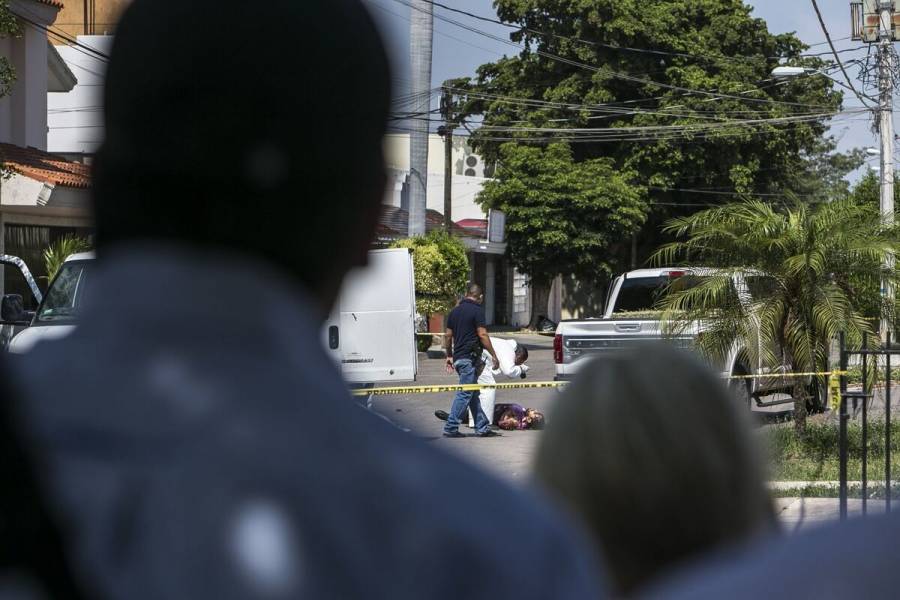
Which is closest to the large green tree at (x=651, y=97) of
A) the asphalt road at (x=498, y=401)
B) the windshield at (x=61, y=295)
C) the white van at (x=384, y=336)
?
the asphalt road at (x=498, y=401)

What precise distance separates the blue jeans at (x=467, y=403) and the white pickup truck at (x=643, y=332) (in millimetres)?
1065

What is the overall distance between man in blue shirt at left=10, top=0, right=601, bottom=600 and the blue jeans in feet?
38.4

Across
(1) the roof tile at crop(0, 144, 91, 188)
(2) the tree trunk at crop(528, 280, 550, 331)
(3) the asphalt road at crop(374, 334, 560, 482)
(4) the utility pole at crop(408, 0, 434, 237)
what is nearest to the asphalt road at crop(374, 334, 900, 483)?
(3) the asphalt road at crop(374, 334, 560, 482)

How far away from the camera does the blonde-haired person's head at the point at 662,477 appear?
1108 mm

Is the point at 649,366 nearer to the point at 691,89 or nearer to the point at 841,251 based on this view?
the point at 841,251

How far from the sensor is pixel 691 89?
116ft

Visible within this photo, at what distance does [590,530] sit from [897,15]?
23.2 metres

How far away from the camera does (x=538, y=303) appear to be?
129 ft

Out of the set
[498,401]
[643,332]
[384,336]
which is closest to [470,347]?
[643,332]

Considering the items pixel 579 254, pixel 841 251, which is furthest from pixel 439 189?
pixel 841 251

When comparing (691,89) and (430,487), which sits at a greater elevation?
(691,89)

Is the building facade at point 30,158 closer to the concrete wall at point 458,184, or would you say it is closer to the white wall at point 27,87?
the white wall at point 27,87

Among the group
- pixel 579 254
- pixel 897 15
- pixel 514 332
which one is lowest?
pixel 514 332

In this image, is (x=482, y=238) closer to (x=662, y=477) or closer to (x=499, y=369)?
(x=499, y=369)
